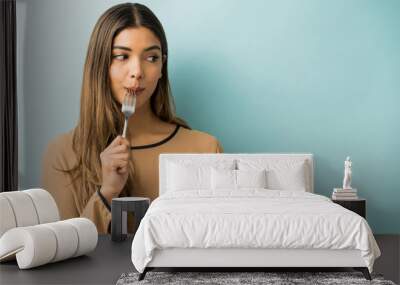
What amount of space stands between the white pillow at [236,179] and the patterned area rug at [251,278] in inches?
57.4

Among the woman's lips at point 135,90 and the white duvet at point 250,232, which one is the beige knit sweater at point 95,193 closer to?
the woman's lips at point 135,90

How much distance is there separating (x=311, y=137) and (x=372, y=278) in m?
2.30

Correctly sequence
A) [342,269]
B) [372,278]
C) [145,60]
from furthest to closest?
[145,60], [342,269], [372,278]

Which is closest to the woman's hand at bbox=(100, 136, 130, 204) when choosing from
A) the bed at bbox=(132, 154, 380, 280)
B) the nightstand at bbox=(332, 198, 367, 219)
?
the bed at bbox=(132, 154, 380, 280)

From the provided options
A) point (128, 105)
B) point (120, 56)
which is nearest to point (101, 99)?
point (128, 105)

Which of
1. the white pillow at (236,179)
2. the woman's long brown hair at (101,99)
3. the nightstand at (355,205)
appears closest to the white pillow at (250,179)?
the white pillow at (236,179)

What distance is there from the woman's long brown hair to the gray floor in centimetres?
106

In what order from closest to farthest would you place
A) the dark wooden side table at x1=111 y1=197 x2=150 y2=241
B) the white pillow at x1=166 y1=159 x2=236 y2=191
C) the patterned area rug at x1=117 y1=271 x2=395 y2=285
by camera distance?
the patterned area rug at x1=117 y1=271 x2=395 y2=285 → the dark wooden side table at x1=111 y1=197 x2=150 y2=241 → the white pillow at x1=166 y1=159 x2=236 y2=191

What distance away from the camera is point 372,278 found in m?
4.64

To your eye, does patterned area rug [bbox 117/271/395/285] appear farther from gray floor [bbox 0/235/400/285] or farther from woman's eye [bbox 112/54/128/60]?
woman's eye [bbox 112/54/128/60]

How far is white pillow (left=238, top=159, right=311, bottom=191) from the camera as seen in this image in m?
6.26

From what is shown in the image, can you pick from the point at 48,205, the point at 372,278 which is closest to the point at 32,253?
the point at 48,205

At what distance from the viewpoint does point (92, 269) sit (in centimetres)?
497

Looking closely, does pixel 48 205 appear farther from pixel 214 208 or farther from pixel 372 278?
pixel 372 278
